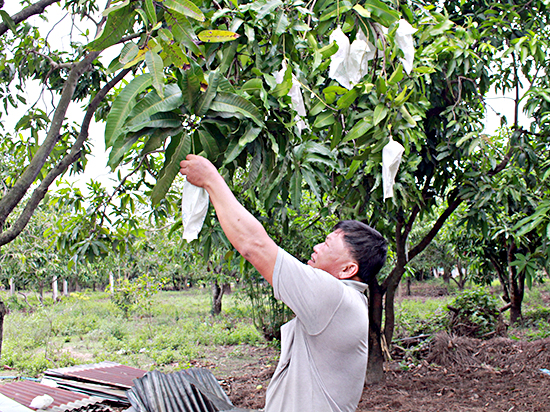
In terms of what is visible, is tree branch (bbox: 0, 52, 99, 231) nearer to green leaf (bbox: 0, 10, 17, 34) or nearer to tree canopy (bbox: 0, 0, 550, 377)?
tree canopy (bbox: 0, 0, 550, 377)

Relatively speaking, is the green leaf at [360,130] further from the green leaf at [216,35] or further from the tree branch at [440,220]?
the tree branch at [440,220]

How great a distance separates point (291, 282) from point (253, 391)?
159 inches

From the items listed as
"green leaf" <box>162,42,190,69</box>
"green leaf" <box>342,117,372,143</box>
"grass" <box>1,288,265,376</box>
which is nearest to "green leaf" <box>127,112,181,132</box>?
"green leaf" <box>162,42,190,69</box>

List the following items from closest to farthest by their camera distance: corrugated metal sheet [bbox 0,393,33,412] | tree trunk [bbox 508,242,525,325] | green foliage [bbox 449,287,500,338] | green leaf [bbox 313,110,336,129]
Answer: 1. green leaf [bbox 313,110,336,129]
2. corrugated metal sheet [bbox 0,393,33,412]
3. green foliage [bbox 449,287,500,338]
4. tree trunk [bbox 508,242,525,325]

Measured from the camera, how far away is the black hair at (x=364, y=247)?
4.41 feet

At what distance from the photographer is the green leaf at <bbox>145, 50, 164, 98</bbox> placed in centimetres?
100

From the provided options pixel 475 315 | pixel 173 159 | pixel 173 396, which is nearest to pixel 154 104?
pixel 173 159

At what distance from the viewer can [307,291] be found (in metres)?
1.10

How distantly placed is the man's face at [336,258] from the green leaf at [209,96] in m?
0.58

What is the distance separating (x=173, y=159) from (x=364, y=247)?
64 cm

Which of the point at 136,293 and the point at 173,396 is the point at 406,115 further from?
the point at 136,293

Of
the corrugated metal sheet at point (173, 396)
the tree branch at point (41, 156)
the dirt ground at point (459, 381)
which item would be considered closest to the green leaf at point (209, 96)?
the tree branch at point (41, 156)


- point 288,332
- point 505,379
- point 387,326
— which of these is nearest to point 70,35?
point 288,332

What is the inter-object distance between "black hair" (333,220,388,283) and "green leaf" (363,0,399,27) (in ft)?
2.41
